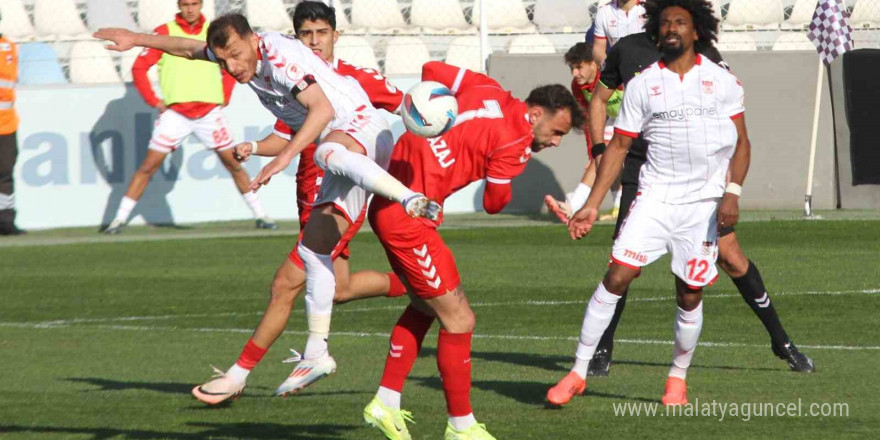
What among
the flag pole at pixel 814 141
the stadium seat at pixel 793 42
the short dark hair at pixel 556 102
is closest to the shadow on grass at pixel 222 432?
the short dark hair at pixel 556 102

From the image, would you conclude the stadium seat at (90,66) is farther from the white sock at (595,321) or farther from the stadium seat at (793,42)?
the white sock at (595,321)

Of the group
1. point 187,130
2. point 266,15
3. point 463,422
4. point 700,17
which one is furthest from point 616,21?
point 266,15

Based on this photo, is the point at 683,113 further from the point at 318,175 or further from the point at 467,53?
the point at 467,53

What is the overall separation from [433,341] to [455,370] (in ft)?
10.6

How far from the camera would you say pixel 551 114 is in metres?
6.71

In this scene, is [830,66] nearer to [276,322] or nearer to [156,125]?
[156,125]

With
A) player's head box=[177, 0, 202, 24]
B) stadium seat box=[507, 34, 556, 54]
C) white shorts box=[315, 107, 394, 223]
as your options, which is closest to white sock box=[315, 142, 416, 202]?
white shorts box=[315, 107, 394, 223]

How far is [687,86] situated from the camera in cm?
714

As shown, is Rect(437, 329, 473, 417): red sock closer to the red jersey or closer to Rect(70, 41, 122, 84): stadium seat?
the red jersey

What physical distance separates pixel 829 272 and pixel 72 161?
8629 mm

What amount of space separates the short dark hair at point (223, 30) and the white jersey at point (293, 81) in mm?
145

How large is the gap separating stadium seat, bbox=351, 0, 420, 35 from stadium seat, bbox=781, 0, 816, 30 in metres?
5.05

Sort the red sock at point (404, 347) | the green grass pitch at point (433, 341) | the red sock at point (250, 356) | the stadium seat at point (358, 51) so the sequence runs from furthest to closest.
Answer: the stadium seat at point (358, 51) < the red sock at point (250, 356) < the green grass pitch at point (433, 341) < the red sock at point (404, 347)

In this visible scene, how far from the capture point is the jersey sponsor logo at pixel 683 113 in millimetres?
7129
